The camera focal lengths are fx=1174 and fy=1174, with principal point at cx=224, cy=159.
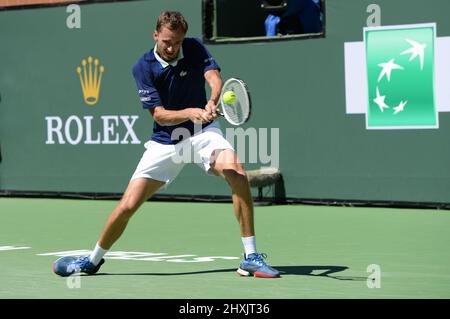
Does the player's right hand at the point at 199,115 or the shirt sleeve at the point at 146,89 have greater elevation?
the shirt sleeve at the point at 146,89

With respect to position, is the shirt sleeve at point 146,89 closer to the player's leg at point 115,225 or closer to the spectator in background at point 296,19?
the player's leg at point 115,225

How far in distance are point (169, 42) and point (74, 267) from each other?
5.80 ft

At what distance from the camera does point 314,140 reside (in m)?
14.0

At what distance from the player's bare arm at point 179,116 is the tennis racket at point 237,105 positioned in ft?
1.00

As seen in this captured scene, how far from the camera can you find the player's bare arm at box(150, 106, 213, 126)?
8172 millimetres

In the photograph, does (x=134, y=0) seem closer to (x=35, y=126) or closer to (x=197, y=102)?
(x=35, y=126)

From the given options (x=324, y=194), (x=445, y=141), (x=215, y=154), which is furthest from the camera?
(x=324, y=194)

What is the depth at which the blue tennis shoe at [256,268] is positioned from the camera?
Answer: 8250 mm

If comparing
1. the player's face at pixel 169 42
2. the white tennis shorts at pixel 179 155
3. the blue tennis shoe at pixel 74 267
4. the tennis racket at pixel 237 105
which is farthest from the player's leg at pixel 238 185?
the blue tennis shoe at pixel 74 267

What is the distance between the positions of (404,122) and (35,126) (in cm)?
551

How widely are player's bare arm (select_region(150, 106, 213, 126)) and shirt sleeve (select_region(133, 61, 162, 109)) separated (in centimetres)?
5

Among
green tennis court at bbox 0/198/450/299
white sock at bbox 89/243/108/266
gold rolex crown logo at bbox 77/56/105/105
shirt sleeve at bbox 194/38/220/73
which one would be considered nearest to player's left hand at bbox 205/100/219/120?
shirt sleeve at bbox 194/38/220/73
